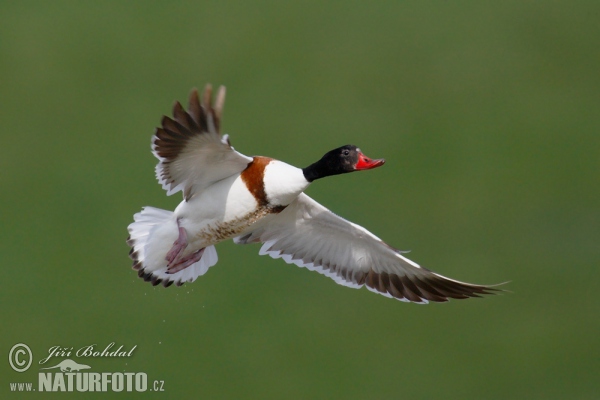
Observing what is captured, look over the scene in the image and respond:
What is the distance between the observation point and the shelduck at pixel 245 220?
5.77 m

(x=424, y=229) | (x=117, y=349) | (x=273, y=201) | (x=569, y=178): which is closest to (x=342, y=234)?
(x=273, y=201)

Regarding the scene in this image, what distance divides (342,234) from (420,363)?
129 inches

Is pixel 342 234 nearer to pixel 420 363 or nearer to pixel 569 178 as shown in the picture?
pixel 420 363

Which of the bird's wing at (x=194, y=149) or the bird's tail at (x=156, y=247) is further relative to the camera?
the bird's tail at (x=156, y=247)

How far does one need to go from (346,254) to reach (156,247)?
92cm

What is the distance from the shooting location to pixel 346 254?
21.6ft

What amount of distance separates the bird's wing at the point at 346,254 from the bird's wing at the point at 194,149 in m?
0.52

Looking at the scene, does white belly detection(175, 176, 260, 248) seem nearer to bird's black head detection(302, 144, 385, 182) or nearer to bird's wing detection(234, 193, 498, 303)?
bird's black head detection(302, 144, 385, 182)

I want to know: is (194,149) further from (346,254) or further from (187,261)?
(346,254)

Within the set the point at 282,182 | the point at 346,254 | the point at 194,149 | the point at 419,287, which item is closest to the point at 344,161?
the point at 282,182

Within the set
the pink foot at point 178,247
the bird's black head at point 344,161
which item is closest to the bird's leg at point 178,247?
the pink foot at point 178,247

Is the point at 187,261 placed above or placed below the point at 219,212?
below

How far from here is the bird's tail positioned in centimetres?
622

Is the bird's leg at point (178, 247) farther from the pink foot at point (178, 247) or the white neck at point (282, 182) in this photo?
the white neck at point (282, 182)
